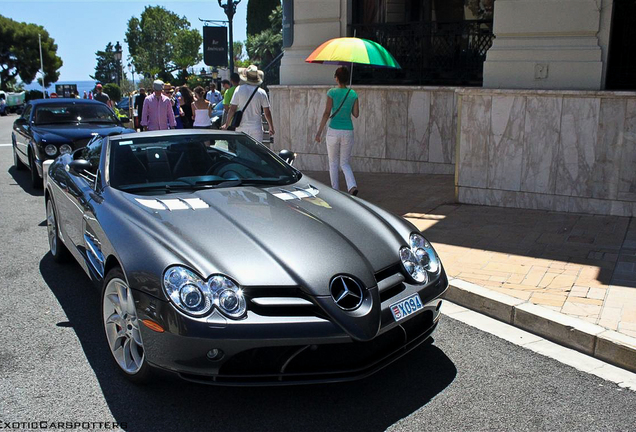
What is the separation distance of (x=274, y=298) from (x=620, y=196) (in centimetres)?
547

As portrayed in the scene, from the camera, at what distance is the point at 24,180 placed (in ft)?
38.1

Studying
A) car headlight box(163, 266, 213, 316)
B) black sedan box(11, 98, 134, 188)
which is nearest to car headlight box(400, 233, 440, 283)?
car headlight box(163, 266, 213, 316)

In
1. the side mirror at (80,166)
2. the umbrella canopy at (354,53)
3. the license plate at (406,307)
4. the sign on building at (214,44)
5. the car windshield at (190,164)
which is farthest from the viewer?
the sign on building at (214,44)

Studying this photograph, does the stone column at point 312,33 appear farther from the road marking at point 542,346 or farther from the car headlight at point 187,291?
the car headlight at point 187,291

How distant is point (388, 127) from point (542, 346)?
689 centimetres

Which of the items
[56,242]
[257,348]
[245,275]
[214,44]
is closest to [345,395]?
[257,348]

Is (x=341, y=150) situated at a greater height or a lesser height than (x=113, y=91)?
lesser

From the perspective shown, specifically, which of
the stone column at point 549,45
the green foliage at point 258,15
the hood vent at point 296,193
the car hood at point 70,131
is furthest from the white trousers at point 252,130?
the green foliage at point 258,15

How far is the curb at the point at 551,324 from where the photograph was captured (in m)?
4.01

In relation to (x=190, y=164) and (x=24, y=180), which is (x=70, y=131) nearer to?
(x=24, y=180)

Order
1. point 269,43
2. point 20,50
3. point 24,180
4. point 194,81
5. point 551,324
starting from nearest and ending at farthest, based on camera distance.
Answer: point 551,324 → point 24,180 → point 269,43 → point 194,81 → point 20,50

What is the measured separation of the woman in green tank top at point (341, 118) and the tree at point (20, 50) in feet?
260

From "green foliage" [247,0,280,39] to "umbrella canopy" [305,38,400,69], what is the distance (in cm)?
4805

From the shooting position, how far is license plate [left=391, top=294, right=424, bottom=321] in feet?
11.3
